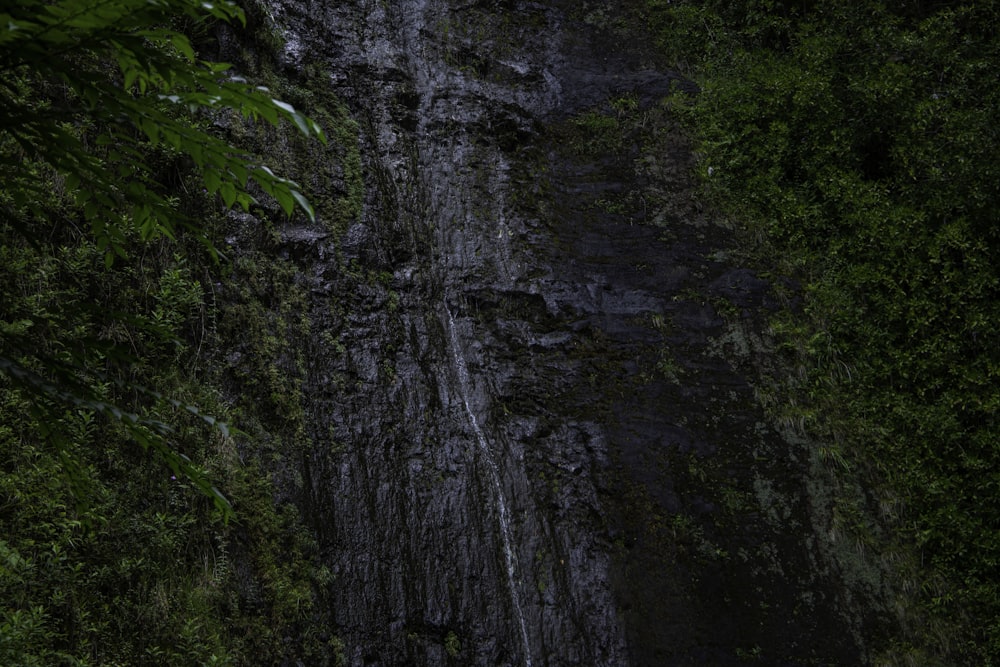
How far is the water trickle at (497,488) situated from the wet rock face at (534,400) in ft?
0.07

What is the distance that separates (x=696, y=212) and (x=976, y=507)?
4218mm

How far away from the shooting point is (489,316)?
708 centimetres

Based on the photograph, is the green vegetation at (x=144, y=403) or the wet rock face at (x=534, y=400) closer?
the green vegetation at (x=144, y=403)

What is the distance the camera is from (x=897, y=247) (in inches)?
282

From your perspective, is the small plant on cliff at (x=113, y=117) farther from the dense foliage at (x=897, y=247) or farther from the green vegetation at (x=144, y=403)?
the dense foliage at (x=897, y=247)

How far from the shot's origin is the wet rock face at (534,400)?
5270 millimetres

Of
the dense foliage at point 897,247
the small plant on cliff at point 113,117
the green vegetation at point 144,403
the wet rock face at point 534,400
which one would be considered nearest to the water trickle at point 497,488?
the wet rock face at point 534,400

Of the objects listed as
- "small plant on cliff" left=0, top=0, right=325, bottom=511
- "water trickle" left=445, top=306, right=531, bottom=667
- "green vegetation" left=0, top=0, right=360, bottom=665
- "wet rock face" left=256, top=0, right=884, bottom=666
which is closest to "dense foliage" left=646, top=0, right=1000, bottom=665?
"wet rock face" left=256, top=0, right=884, bottom=666

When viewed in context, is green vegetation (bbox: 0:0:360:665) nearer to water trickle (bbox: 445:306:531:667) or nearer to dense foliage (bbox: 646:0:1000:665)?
water trickle (bbox: 445:306:531:667)

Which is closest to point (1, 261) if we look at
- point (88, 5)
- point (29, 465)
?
point (29, 465)

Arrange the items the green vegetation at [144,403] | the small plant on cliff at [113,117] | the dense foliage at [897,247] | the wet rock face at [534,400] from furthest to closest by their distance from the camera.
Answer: the dense foliage at [897,247] → the wet rock face at [534,400] → the green vegetation at [144,403] → the small plant on cliff at [113,117]

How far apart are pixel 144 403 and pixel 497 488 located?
2.97m

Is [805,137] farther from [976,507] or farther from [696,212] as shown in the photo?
[976,507]

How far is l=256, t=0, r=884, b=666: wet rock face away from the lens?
527 cm
